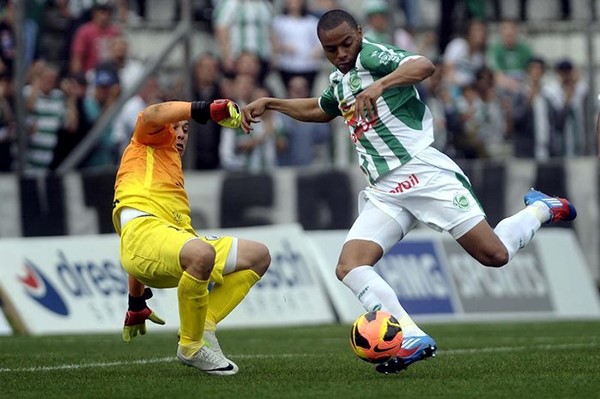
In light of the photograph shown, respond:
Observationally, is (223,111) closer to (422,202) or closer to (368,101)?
(368,101)

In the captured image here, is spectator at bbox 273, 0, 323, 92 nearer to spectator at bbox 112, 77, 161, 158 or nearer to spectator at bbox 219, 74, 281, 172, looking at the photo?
spectator at bbox 219, 74, 281, 172

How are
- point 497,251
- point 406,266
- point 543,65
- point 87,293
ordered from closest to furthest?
point 497,251 → point 87,293 → point 406,266 → point 543,65

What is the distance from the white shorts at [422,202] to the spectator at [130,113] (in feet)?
24.2

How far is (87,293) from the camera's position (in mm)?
15078

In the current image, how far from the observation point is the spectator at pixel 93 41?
16.8 m

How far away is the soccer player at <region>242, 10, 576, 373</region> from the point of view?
918 cm

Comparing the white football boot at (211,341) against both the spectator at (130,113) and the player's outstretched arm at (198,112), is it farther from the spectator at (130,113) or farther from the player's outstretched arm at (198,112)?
the spectator at (130,113)

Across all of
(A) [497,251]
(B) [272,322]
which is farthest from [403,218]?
(B) [272,322]

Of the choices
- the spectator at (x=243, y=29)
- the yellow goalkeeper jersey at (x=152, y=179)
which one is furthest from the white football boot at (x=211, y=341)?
the spectator at (x=243, y=29)

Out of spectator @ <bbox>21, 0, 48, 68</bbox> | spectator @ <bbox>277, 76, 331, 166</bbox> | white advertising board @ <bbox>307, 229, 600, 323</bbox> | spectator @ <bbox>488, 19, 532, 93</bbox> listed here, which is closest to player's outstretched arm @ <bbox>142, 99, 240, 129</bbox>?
white advertising board @ <bbox>307, 229, 600, 323</bbox>

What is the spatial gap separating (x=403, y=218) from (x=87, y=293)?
6.36 m

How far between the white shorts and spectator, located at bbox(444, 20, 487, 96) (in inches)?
320

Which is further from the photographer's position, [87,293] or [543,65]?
[543,65]

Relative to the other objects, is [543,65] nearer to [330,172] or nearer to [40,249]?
[330,172]
